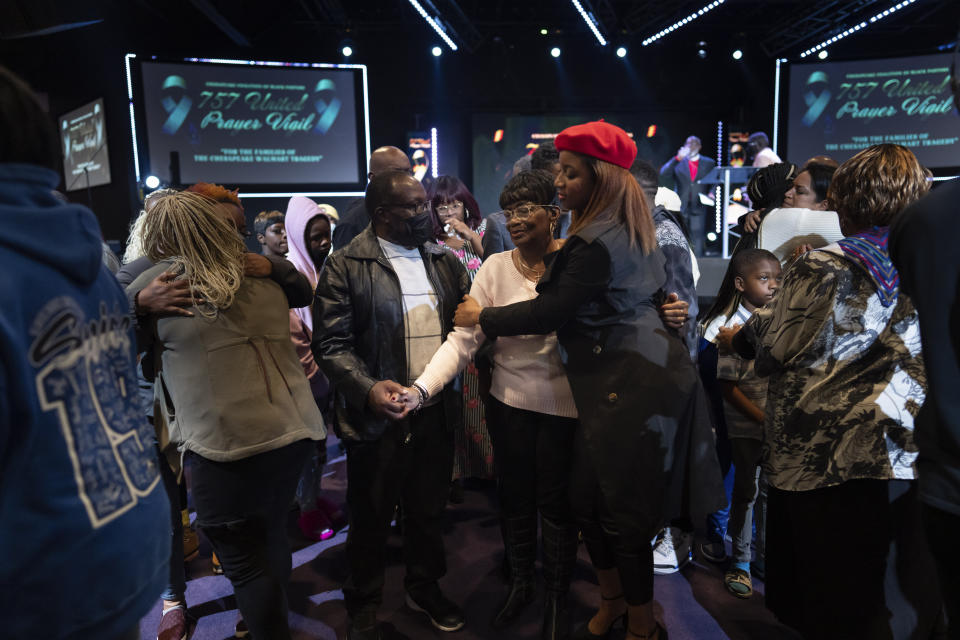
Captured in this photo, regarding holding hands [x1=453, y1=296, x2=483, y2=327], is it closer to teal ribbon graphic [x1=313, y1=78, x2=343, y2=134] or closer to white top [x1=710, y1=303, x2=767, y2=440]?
white top [x1=710, y1=303, x2=767, y2=440]

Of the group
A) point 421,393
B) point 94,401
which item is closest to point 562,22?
point 421,393

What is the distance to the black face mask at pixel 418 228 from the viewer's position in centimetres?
219

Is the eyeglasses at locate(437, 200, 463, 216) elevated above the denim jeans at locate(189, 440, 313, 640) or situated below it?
above

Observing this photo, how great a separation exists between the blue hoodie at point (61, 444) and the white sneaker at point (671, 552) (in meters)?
2.37

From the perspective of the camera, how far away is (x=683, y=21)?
8.75m

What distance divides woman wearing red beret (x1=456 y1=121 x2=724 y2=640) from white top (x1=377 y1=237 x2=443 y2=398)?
35 centimetres

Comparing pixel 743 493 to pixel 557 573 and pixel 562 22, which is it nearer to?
pixel 557 573

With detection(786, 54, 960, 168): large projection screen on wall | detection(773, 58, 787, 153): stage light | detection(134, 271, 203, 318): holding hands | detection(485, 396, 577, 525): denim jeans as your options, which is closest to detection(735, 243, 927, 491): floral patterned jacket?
detection(485, 396, 577, 525): denim jeans

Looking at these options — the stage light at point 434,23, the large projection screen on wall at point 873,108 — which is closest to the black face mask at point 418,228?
the stage light at point 434,23

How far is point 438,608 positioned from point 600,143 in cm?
181

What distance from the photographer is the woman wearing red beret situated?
1858 millimetres

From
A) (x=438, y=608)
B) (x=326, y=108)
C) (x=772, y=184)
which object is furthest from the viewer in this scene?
(x=326, y=108)

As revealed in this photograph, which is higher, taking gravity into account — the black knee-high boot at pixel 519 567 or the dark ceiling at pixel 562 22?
the dark ceiling at pixel 562 22

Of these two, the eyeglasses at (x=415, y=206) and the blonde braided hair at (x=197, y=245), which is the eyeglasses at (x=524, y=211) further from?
the blonde braided hair at (x=197, y=245)
